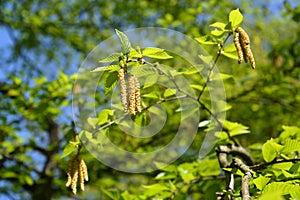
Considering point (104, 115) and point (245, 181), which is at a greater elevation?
point (104, 115)

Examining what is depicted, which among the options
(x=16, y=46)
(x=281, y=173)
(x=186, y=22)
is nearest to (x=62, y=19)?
(x=16, y=46)

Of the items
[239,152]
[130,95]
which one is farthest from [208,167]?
[130,95]

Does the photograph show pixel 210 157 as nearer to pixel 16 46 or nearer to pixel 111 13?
pixel 111 13

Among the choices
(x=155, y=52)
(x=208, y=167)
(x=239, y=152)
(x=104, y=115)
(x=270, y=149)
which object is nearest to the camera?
(x=155, y=52)

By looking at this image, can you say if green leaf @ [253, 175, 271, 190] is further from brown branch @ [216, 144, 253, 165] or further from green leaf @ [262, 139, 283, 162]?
brown branch @ [216, 144, 253, 165]

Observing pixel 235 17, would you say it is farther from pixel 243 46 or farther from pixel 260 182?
pixel 260 182

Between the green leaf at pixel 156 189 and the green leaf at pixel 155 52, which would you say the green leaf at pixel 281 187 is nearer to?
the green leaf at pixel 155 52
